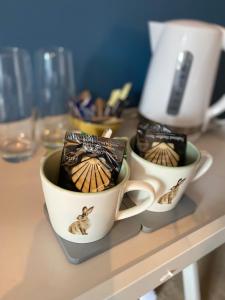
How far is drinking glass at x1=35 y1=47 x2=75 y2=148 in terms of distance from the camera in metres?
0.65

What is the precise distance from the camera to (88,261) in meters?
0.40

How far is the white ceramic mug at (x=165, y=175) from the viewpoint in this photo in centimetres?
43

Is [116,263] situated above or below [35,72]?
below

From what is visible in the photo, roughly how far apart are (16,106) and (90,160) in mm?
335

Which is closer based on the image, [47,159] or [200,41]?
[47,159]

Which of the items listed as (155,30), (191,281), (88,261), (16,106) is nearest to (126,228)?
(88,261)

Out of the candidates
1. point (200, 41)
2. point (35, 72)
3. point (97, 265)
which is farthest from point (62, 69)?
point (97, 265)

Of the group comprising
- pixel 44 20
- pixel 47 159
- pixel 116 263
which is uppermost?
pixel 44 20

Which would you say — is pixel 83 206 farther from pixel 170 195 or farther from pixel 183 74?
pixel 183 74

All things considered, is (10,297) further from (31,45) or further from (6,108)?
(31,45)

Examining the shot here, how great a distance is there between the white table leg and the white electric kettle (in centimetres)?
30

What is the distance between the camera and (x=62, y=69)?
2.20 feet

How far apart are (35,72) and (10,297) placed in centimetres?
49

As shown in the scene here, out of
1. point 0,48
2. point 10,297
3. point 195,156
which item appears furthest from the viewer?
point 0,48
